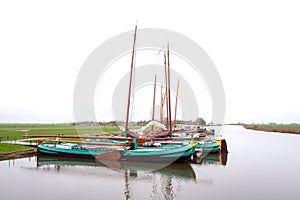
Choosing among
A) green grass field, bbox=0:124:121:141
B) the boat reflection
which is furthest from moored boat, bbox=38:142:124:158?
green grass field, bbox=0:124:121:141

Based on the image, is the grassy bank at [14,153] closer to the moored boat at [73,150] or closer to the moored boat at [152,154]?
the moored boat at [73,150]

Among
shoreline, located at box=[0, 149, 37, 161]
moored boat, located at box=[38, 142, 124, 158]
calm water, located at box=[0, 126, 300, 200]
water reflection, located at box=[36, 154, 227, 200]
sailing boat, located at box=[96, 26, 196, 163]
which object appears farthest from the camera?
moored boat, located at box=[38, 142, 124, 158]

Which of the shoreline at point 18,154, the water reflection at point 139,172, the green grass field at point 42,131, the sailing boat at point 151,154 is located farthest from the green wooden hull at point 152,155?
the green grass field at point 42,131

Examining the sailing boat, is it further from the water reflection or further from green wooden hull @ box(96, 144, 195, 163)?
the water reflection

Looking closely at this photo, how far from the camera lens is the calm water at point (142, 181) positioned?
1602 cm

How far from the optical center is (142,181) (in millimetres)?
19406

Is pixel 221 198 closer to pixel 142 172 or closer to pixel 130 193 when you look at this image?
pixel 130 193

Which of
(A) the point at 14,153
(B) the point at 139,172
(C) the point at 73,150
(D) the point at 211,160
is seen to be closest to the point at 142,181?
(B) the point at 139,172

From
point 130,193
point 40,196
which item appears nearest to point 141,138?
point 130,193

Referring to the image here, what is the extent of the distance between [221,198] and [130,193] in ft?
19.4

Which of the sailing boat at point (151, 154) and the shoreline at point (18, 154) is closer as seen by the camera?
the shoreline at point (18, 154)

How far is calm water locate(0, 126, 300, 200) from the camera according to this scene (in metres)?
16.0

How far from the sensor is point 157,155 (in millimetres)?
26266

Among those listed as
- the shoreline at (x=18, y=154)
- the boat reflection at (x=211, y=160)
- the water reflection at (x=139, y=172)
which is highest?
the shoreline at (x=18, y=154)
